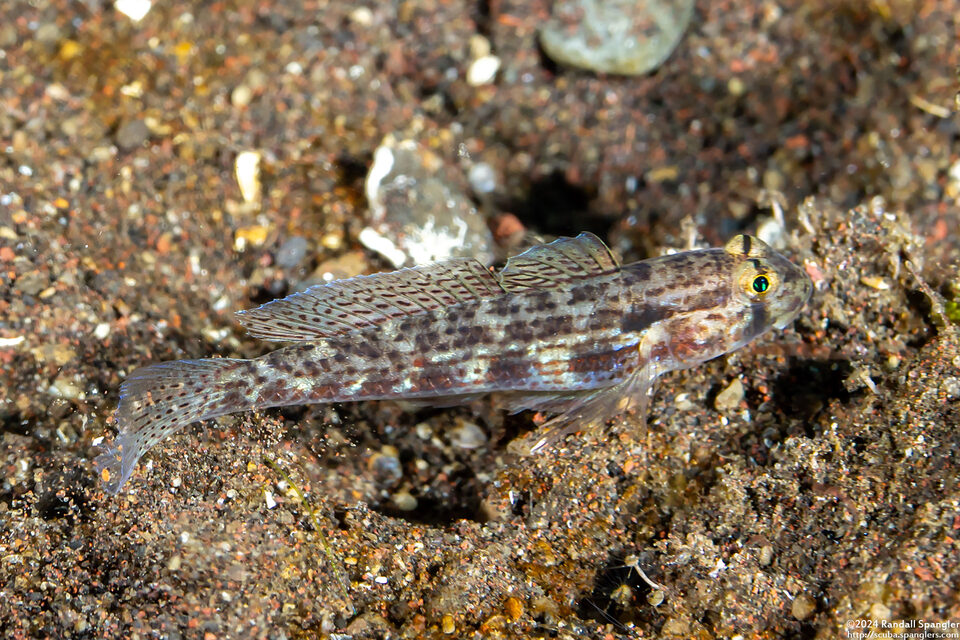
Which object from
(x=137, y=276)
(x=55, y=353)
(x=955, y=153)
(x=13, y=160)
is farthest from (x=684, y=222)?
(x=13, y=160)

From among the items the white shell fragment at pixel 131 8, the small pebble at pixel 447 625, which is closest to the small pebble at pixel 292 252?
the white shell fragment at pixel 131 8

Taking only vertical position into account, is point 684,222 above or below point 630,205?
above

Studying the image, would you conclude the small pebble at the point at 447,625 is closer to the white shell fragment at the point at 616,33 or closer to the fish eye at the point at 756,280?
the fish eye at the point at 756,280

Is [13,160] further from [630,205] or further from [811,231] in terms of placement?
[811,231]

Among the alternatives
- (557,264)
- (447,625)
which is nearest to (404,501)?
(447,625)

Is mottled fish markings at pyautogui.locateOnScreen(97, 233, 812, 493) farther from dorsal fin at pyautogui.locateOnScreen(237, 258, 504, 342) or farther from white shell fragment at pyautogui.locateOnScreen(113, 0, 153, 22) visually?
white shell fragment at pyautogui.locateOnScreen(113, 0, 153, 22)

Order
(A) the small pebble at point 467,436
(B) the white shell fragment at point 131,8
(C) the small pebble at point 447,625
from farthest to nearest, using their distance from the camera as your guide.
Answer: (B) the white shell fragment at point 131,8 < (A) the small pebble at point 467,436 < (C) the small pebble at point 447,625
